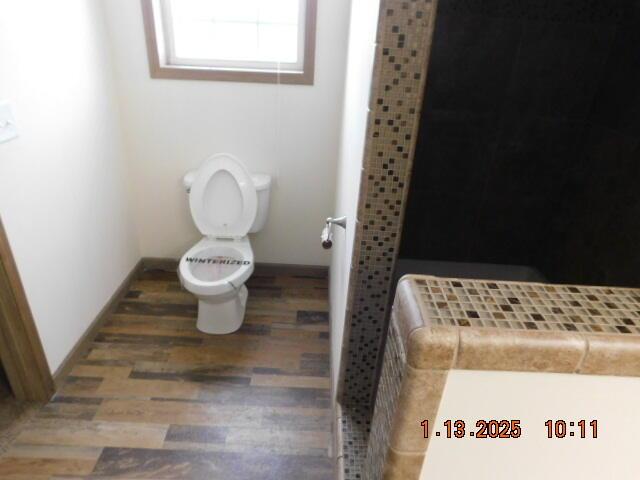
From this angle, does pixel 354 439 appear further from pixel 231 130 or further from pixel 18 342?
pixel 231 130

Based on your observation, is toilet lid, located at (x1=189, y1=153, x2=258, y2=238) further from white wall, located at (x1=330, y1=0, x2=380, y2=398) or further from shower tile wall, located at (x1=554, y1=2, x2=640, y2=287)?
shower tile wall, located at (x1=554, y1=2, x2=640, y2=287)

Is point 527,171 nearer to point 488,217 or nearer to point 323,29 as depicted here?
point 488,217

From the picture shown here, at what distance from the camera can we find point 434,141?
1.58 metres

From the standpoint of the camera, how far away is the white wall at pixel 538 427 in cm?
51

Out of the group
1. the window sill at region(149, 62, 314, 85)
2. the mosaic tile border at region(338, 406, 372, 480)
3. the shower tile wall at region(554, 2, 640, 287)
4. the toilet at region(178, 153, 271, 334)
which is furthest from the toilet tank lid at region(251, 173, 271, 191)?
the shower tile wall at region(554, 2, 640, 287)

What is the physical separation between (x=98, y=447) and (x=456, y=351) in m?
1.59

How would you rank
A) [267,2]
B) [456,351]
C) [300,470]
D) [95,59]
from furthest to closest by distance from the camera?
[267,2]
[95,59]
[300,470]
[456,351]

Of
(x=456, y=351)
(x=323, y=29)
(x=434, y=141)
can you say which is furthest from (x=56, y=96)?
(x=456, y=351)

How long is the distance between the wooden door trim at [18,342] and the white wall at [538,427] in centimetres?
153

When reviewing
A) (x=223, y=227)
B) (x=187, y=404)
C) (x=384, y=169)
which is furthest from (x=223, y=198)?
(x=384, y=169)

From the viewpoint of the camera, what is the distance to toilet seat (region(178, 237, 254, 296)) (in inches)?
73.2
